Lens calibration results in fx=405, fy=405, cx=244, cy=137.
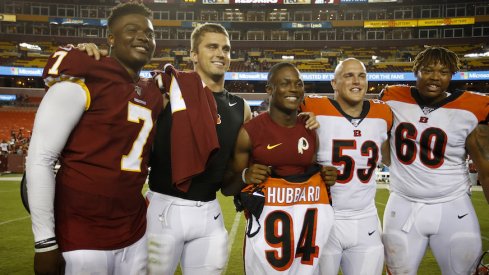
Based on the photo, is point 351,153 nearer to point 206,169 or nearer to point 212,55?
point 206,169

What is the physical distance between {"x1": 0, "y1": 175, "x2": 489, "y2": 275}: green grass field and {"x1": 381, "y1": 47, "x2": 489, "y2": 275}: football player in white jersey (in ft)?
6.67

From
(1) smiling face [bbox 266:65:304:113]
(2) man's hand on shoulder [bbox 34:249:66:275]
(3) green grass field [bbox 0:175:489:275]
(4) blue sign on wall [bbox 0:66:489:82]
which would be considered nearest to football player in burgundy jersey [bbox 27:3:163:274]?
(2) man's hand on shoulder [bbox 34:249:66:275]

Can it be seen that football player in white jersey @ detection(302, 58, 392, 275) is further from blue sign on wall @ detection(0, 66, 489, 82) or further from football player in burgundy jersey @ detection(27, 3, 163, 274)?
blue sign on wall @ detection(0, 66, 489, 82)

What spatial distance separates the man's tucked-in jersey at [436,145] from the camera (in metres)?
3.08

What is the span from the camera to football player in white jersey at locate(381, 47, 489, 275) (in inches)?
118

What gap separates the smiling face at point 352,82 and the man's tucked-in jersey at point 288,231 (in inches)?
30.7

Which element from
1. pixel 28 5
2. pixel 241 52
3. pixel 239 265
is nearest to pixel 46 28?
pixel 28 5

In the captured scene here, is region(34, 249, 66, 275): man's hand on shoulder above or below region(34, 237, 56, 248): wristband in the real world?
below

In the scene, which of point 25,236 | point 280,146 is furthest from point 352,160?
point 25,236

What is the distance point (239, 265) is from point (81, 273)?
3338 millimetres

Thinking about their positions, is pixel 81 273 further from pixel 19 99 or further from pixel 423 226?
pixel 19 99

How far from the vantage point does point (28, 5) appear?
40219 millimetres

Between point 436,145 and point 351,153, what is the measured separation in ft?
2.26

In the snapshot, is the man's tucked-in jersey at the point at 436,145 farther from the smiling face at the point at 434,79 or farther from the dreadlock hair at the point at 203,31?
the dreadlock hair at the point at 203,31
